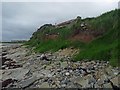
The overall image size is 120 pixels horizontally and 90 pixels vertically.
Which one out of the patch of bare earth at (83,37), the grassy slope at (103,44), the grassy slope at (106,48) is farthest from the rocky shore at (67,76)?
the patch of bare earth at (83,37)

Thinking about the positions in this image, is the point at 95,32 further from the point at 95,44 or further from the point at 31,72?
the point at 31,72

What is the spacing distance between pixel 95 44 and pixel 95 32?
15.6 ft

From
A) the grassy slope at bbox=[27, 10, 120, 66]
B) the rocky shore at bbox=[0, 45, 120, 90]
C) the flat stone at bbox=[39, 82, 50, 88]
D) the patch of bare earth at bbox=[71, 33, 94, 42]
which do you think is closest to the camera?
the rocky shore at bbox=[0, 45, 120, 90]

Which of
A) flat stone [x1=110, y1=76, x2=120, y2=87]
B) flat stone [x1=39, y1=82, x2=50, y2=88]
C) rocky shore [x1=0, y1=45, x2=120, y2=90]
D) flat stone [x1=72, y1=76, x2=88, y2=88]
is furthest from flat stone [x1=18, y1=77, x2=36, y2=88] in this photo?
flat stone [x1=110, y1=76, x2=120, y2=87]

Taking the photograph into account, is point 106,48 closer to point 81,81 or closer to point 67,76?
point 67,76

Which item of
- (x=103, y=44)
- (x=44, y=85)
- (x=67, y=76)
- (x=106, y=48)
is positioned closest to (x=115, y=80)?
(x=67, y=76)

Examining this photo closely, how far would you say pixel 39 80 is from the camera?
66.7 feet

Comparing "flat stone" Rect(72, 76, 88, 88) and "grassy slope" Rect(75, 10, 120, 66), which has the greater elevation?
"grassy slope" Rect(75, 10, 120, 66)

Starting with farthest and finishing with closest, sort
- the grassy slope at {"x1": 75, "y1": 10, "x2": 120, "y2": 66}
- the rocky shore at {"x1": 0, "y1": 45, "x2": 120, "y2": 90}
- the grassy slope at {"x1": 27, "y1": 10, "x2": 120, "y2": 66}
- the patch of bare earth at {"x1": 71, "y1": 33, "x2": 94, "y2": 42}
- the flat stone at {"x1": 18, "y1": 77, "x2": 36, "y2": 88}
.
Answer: the patch of bare earth at {"x1": 71, "y1": 33, "x2": 94, "y2": 42}
the grassy slope at {"x1": 27, "y1": 10, "x2": 120, "y2": 66}
the grassy slope at {"x1": 75, "y1": 10, "x2": 120, "y2": 66}
the flat stone at {"x1": 18, "y1": 77, "x2": 36, "y2": 88}
the rocky shore at {"x1": 0, "y1": 45, "x2": 120, "y2": 90}

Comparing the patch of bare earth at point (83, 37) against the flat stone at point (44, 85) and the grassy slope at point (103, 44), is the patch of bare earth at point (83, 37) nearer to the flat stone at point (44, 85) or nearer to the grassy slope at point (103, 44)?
the grassy slope at point (103, 44)

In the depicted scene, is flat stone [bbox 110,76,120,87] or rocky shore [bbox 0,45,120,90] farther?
rocky shore [bbox 0,45,120,90]

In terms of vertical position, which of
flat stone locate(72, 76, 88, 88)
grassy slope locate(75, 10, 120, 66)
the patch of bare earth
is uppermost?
the patch of bare earth

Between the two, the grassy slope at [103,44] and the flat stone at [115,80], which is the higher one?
the grassy slope at [103,44]

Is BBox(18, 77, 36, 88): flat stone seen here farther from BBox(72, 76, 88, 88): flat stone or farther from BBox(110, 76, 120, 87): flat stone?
BBox(110, 76, 120, 87): flat stone
